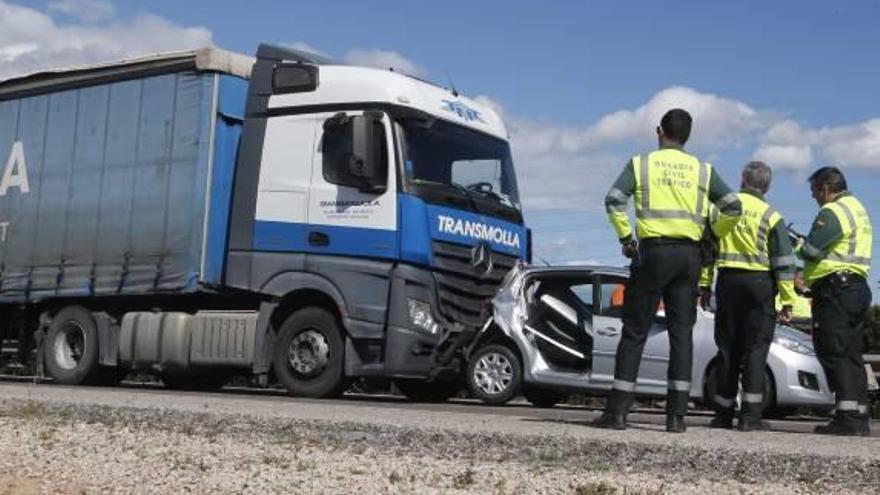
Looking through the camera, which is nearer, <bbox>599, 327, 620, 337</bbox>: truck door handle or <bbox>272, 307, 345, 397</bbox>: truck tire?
<bbox>599, 327, 620, 337</bbox>: truck door handle

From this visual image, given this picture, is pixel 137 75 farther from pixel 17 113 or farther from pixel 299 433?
pixel 299 433

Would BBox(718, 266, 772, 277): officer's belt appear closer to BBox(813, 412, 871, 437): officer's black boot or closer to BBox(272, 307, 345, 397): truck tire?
BBox(813, 412, 871, 437): officer's black boot

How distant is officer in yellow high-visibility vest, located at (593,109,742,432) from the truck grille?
4.35m

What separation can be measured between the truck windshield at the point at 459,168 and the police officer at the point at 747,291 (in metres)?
4.04

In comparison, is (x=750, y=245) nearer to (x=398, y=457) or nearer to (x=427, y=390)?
(x=398, y=457)

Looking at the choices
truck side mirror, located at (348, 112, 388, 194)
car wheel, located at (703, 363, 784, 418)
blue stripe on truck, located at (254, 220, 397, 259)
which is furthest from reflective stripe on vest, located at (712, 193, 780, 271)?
truck side mirror, located at (348, 112, 388, 194)

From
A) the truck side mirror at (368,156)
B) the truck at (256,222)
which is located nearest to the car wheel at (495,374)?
the truck at (256,222)

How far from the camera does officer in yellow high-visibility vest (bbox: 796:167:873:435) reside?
26.1 ft

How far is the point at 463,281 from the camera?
39.2 feet

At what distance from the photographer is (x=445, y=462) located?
19.1ft

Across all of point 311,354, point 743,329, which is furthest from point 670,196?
point 311,354

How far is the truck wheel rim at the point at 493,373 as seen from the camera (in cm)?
1174

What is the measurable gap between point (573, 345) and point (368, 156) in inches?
115

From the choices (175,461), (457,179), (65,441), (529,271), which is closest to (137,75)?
(457,179)
